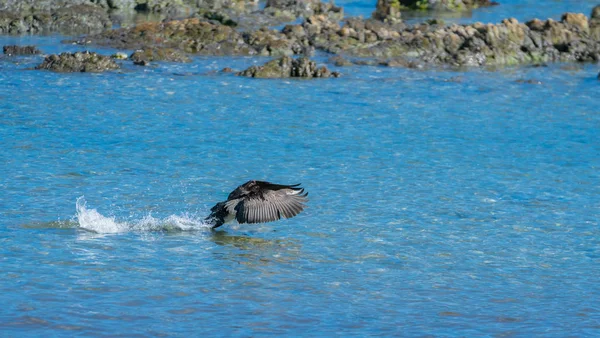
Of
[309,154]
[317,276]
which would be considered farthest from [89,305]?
[309,154]

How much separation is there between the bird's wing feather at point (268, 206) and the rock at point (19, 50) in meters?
19.7

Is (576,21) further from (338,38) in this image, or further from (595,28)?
(338,38)

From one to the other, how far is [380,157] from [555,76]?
1270cm

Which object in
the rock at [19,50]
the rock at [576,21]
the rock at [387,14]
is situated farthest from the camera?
the rock at [387,14]

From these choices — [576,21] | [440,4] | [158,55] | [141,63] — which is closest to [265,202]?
[141,63]

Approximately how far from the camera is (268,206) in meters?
13.4

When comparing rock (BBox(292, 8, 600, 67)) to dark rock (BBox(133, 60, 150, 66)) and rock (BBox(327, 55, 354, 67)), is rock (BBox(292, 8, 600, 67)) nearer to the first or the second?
rock (BBox(327, 55, 354, 67))

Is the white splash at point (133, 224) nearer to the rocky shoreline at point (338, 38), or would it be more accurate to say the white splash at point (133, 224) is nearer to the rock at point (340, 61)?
the rocky shoreline at point (338, 38)

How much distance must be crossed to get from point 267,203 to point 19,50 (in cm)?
2013

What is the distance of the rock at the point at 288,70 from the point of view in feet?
96.1

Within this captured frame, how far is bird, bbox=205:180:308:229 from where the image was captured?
44.0ft

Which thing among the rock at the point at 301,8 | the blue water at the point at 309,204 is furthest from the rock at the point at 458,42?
the rock at the point at 301,8

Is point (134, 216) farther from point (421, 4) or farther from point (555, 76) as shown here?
point (421, 4)

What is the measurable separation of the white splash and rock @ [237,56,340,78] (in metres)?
13.9
